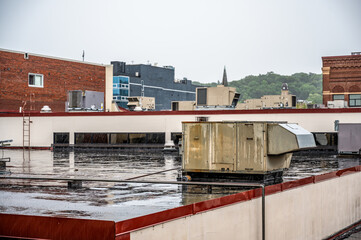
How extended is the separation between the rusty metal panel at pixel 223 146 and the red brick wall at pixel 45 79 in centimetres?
4630

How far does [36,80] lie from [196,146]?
50293mm

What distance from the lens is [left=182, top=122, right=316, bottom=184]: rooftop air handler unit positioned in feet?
61.5

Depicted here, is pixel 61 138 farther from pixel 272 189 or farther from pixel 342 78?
pixel 342 78

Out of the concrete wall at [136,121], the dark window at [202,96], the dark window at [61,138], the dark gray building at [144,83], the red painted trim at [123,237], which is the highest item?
the dark gray building at [144,83]

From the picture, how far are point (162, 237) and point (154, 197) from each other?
3.39 metres

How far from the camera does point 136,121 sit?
44219mm

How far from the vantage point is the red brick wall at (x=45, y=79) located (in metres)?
61.3

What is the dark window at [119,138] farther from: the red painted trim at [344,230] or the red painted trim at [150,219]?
the red painted trim at [150,219]

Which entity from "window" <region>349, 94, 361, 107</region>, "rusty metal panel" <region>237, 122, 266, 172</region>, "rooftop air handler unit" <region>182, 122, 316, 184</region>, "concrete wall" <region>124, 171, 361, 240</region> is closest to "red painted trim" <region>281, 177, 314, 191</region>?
"concrete wall" <region>124, 171, 361, 240</region>

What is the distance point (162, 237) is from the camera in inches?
438

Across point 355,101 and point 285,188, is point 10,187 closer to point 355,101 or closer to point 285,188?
point 285,188

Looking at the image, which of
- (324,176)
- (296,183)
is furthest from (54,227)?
(324,176)

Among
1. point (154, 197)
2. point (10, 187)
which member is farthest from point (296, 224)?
point (10, 187)

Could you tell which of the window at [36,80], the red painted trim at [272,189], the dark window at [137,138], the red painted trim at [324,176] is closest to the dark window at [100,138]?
the dark window at [137,138]
